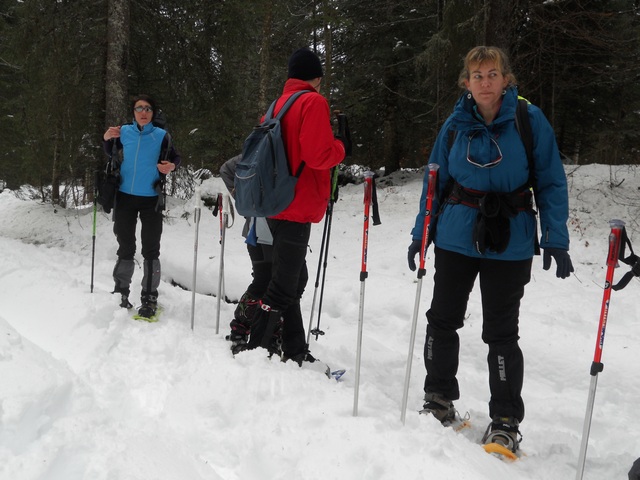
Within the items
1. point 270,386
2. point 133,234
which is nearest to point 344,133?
point 270,386

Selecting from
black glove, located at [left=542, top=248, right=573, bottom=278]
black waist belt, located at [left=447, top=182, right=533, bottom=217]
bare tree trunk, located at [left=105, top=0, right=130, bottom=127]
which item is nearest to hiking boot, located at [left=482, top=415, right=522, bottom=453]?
black glove, located at [left=542, top=248, right=573, bottom=278]

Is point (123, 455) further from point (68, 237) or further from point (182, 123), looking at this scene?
point (182, 123)

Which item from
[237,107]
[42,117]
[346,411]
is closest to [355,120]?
[237,107]

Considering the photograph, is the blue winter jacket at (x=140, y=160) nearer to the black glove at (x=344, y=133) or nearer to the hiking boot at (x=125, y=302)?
the hiking boot at (x=125, y=302)

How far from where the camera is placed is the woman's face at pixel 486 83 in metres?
2.88

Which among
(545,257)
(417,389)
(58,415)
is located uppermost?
(545,257)

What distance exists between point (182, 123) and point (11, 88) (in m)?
9.29

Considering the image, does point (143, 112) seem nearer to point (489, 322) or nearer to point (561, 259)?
point (489, 322)

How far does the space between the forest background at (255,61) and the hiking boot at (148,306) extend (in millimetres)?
4955

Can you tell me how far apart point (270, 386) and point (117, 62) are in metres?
7.64

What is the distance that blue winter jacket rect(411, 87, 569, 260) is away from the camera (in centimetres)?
284

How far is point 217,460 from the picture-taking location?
2633 millimetres

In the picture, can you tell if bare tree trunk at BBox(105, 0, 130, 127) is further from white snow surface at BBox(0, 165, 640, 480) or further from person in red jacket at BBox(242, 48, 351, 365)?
person in red jacket at BBox(242, 48, 351, 365)

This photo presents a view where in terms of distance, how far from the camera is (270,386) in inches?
126
